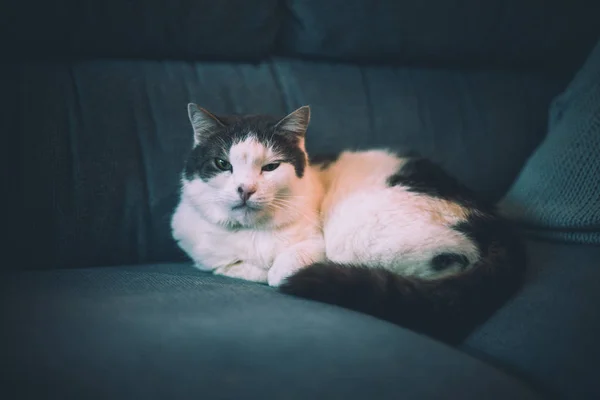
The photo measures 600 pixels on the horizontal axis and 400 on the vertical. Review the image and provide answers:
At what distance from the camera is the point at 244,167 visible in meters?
1.37

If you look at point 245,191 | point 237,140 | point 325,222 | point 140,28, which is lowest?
point 325,222

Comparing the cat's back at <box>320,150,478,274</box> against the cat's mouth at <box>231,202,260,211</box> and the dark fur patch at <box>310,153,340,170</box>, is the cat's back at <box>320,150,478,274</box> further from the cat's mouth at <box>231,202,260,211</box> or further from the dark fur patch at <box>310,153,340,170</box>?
the cat's mouth at <box>231,202,260,211</box>

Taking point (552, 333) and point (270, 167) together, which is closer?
point (552, 333)

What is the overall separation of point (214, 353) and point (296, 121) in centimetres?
72

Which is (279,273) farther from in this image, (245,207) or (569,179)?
(569,179)

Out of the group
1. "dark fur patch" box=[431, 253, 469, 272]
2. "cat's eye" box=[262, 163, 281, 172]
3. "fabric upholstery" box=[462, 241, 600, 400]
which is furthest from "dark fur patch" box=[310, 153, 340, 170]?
"fabric upholstery" box=[462, 241, 600, 400]

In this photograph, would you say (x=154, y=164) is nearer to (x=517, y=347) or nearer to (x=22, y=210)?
(x=22, y=210)

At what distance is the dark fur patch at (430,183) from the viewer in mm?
1432

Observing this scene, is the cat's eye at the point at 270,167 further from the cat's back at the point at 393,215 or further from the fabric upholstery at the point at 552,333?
the fabric upholstery at the point at 552,333

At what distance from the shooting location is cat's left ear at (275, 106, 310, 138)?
4.71ft

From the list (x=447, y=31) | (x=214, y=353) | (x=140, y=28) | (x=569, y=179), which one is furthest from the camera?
(x=447, y=31)

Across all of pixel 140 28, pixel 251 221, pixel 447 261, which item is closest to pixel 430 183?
pixel 447 261

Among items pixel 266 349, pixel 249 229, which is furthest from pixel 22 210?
pixel 266 349

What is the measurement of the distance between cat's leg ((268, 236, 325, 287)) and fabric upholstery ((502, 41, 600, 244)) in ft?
1.99
